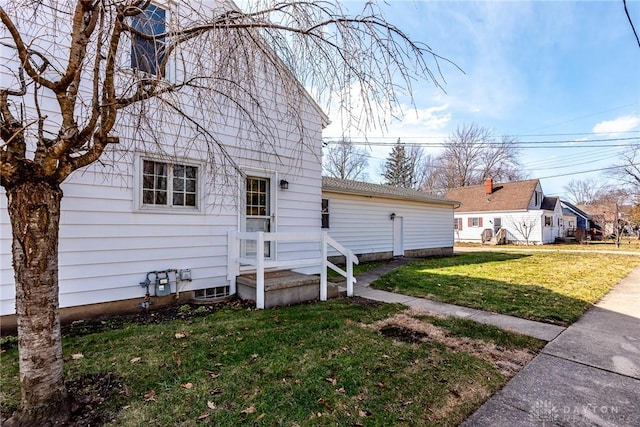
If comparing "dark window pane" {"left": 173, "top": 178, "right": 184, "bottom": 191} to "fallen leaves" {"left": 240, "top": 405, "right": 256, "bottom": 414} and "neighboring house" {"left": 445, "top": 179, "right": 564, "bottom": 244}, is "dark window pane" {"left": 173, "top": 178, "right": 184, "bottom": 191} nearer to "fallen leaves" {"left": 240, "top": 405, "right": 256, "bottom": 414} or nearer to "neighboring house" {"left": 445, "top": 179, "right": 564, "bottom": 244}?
"fallen leaves" {"left": 240, "top": 405, "right": 256, "bottom": 414}

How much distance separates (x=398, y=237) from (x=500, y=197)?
16.7 m

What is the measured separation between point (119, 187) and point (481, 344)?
17.3 feet

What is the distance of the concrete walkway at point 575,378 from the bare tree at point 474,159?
27.8 meters

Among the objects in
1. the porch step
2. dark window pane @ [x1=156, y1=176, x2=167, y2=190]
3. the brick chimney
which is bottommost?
the porch step

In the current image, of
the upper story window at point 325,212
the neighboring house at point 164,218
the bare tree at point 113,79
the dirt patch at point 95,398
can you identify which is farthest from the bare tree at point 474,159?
the dirt patch at point 95,398

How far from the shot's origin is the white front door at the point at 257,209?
6.16m

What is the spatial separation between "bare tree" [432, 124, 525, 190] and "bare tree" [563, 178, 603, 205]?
17.7m

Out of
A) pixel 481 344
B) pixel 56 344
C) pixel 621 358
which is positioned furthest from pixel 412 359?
pixel 56 344

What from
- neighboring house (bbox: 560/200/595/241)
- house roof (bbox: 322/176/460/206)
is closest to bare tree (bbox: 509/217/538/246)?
neighboring house (bbox: 560/200/595/241)

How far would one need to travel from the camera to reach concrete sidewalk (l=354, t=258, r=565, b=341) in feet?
13.7

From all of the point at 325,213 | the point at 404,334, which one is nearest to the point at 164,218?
the point at 404,334

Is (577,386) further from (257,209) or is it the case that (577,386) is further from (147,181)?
(147,181)

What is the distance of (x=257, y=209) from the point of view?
20.8 feet

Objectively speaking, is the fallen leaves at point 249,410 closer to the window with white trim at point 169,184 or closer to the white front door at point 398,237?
the window with white trim at point 169,184
